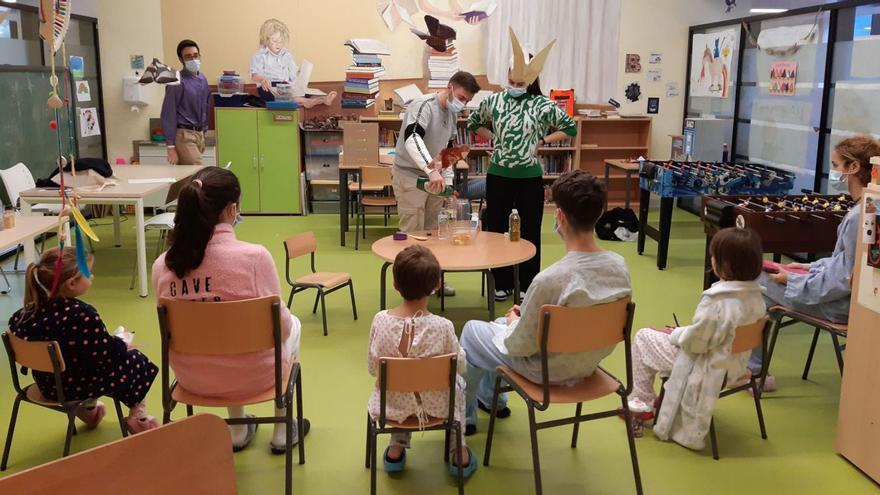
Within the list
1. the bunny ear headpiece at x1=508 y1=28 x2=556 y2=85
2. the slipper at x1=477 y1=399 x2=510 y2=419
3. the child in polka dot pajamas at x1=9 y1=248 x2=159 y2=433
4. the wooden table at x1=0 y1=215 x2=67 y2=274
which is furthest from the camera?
the bunny ear headpiece at x1=508 y1=28 x2=556 y2=85

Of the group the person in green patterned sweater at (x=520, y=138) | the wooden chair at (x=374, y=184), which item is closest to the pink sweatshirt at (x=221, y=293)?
the person in green patterned sweater at (x=520, y=138)

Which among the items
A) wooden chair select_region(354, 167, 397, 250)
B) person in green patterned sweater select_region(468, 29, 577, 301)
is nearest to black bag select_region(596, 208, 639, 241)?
wooden chair select_region(354, 167, 397, 250)

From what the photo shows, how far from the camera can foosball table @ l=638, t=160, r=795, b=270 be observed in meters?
6.14

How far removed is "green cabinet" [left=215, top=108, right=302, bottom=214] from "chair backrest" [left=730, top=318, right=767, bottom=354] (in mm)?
6211

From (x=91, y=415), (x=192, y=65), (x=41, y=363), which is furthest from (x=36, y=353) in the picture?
(x=192, y=65)

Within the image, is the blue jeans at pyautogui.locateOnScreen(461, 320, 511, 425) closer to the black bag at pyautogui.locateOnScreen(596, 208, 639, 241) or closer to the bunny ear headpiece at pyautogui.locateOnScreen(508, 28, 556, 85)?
the bunny ear headpiece at pyautogui.locateOnScreen(508, 28, 556, 85)

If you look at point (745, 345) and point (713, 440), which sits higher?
point (745, 345)

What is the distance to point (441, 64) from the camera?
875 cm

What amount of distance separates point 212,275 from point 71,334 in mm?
670

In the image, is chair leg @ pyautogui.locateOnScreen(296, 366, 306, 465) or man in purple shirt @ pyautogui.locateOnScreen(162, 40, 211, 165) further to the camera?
man in purple shirt @ pyautogui.locateOnScreen(162, 40, 211, 165)

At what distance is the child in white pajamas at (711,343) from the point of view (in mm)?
3180

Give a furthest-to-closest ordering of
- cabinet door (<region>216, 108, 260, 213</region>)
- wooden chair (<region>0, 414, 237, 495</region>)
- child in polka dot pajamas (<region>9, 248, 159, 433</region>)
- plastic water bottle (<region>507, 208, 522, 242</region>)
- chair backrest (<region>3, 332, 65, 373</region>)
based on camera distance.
A: cabinet door (<region>216, 108, 260, 213</region>)
plastic water bottle (<region>507, 208, 522, 242</region>)
child in polka dot pajamas (<region>9, 248, 159, 433</region>)
chair backrest (<region>3, 332, 65, 373</region>)
wooden chair (<region>0, 414, 237, 495</region>)

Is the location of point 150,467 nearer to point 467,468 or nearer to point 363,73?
point 467,468

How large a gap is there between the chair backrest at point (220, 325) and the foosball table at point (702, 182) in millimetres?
4418
